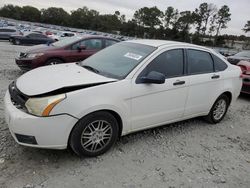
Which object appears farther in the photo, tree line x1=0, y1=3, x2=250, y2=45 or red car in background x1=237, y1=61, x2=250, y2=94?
tree line x1=0, y1=3, x2=250, y2=45

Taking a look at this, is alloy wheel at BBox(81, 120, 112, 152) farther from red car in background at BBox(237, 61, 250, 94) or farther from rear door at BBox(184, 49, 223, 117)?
red car in background at BBox(237, 61, 250, 94)

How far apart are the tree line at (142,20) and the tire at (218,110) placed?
64.0 m

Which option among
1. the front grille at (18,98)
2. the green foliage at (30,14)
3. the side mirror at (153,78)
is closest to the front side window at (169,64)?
the side mirror at (153,78)

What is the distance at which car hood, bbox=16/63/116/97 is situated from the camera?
2877 mm

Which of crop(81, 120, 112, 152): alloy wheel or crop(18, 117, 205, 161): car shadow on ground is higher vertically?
crop(81, 120, 112, 152): alloy wheel

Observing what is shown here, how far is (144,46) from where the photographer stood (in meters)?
3.88

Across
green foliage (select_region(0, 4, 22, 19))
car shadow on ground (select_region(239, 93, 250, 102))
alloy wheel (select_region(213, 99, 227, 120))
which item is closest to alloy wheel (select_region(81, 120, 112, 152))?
alloy wheel (select_region(213, 99, 227, 120))

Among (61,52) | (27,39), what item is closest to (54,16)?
(27,39)

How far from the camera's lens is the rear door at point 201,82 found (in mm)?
4027

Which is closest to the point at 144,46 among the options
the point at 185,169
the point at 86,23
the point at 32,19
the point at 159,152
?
the point at 159,152

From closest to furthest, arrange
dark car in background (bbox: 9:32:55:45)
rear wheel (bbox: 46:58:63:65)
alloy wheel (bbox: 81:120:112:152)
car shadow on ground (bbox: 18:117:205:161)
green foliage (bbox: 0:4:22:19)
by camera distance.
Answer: alloy wheel (bbox: 81:120:112:152), car shadow on ground (bbox: 18:117:205:161), rear wheel (bbox: 46:58:63:65), dark car in background (bbox: 9:32:55:45), green foliage (bbox: 0:4:22:19)

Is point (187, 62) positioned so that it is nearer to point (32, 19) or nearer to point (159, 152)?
point (159, 152)

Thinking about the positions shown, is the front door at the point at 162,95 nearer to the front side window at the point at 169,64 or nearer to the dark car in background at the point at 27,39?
the front side window at the point at 169,64

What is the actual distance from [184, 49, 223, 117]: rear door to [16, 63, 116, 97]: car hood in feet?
5.03
